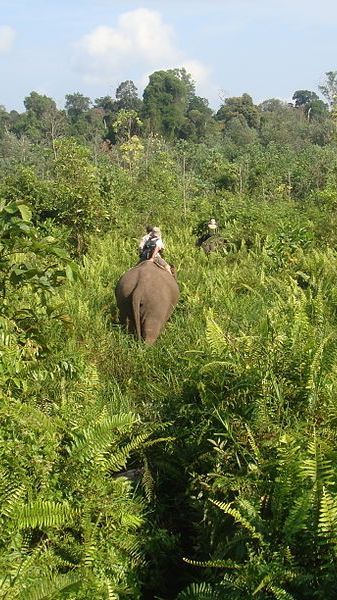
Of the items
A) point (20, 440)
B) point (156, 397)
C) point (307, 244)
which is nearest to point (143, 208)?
point (307, 244)

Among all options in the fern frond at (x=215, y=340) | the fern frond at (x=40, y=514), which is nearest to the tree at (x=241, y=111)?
the fern frond at (x=215, y=340)

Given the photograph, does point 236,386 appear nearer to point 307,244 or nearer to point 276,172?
point 307,244

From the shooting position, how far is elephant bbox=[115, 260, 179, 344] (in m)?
6.66

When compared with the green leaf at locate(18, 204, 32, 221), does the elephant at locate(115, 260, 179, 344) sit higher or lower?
lower

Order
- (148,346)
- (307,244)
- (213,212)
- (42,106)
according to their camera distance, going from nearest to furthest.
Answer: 1. (148,346)
2. (307,244)
3. (213,212)
4. (42,106)

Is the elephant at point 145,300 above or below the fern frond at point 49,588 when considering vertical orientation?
above

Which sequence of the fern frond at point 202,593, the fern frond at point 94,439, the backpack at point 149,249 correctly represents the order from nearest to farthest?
the fern frond at point 202,593, the fern frond at point 94,439, the backpack at point 149,249

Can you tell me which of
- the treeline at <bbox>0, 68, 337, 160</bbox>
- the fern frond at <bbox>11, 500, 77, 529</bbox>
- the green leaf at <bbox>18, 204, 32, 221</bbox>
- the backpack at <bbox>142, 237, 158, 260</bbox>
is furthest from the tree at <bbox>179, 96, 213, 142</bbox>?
the fern frond at <bbox>11, 500, 77, 529</bbox>

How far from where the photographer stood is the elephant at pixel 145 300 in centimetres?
666

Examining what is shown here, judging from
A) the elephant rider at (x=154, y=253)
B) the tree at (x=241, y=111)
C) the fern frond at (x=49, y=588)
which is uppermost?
the tree at (x=241, y=111)

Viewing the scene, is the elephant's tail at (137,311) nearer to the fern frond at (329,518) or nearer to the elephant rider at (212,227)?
the fern frond at (329,518)

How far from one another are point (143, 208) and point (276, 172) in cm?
708

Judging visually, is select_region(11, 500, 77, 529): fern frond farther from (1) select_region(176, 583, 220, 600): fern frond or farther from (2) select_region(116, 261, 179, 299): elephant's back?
(2) select_region(116, 261, 179, 299): elephant's back

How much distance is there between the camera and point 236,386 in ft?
13.4
